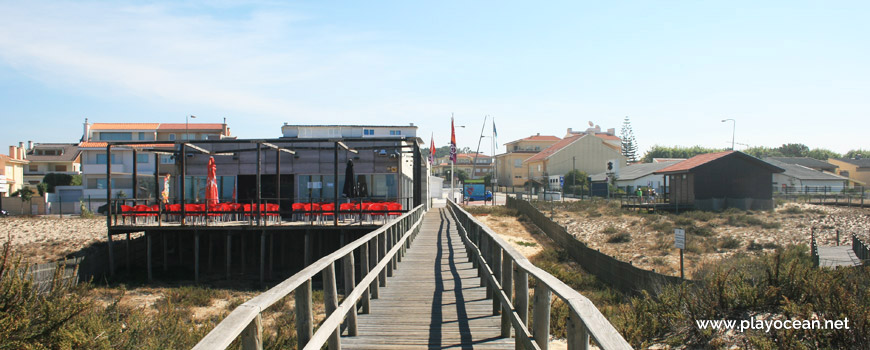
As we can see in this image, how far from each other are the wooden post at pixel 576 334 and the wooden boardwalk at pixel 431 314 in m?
2.12

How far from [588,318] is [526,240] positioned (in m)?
22.3

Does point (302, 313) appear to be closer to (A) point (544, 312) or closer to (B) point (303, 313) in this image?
(B) point (303, 313)

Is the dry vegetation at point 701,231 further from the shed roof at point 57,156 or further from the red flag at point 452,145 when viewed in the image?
the shed roof at point 57,156

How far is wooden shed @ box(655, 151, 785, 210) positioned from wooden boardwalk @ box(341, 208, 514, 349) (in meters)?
28.8

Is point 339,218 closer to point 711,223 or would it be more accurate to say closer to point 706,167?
point 711,223

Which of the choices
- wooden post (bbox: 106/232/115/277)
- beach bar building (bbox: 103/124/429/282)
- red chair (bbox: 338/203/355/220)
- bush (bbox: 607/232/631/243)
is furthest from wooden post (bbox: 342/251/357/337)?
bush (bbox: 607/232/631/243)

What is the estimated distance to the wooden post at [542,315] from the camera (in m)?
3.68

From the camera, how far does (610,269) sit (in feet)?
44.3

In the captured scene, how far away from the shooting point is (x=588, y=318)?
2.47 metres

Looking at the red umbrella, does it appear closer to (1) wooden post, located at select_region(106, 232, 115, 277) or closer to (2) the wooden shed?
(1) wooden post, located at select_region(106, 232, 115, 277)

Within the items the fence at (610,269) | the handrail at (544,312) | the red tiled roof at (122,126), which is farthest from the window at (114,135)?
the handrail at (544,312)

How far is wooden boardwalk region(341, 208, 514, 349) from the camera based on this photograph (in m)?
5.21

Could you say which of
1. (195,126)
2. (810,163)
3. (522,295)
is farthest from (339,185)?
(810,163)

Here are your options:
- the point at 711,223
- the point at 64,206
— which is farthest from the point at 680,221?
the point at 64,206
